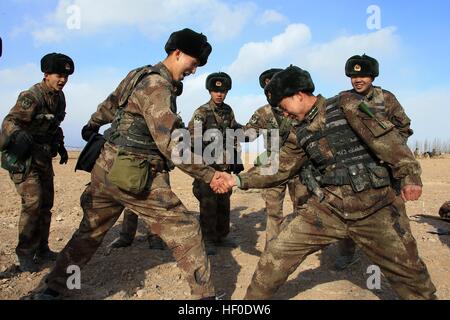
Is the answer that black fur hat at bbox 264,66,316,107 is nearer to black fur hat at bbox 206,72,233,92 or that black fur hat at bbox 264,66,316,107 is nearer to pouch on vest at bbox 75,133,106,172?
pouch on vest at bbox 75,133,106,172

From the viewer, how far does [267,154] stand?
13.3 ft

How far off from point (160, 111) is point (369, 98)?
9.17 feet

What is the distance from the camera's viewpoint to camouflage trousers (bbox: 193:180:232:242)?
20.3 ft

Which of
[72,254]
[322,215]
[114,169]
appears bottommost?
[72,254]

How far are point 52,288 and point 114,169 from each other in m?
1.31

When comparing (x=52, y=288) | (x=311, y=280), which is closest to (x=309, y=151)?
(x=311, y=280)

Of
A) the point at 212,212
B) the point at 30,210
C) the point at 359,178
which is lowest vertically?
the point at 212,212

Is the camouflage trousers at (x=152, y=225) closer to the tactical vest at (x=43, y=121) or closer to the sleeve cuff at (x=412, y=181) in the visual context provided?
the tactical vest at (x=43, y=121)

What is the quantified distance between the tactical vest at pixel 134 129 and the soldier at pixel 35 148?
1502mm

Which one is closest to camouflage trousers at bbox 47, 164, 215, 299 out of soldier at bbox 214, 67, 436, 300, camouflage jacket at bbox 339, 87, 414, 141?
soldier at bbox 214, 67, 436, 300

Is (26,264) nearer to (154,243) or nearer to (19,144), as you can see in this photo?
(19,144)

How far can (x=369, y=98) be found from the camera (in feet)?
17.0

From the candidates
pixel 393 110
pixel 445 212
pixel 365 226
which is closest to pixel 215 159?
pixel 393 110

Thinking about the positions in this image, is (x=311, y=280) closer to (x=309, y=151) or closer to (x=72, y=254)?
(x=309, y=151)
